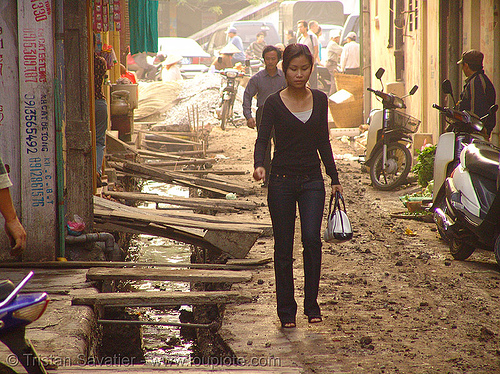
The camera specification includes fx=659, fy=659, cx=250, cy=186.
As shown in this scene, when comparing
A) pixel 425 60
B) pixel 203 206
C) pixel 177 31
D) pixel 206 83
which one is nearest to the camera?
pixel 203 206

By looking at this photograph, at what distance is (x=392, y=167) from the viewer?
31.5 feet

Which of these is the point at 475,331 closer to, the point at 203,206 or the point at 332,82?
the point at 203,206

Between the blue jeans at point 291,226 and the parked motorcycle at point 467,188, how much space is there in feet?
6.09

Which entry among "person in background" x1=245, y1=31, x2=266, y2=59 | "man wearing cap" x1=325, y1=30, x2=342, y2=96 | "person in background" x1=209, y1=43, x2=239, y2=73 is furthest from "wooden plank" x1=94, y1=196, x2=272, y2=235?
"person in background" x1=245, y1=31, x2=266, y2=59

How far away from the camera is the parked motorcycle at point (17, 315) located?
2289mm

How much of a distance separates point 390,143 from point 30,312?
788 centimetres

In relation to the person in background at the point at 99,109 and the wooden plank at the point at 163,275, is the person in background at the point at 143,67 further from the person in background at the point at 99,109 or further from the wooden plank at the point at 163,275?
the wooden plank at the point at 163,275

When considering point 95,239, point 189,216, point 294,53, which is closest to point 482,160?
point 294,53

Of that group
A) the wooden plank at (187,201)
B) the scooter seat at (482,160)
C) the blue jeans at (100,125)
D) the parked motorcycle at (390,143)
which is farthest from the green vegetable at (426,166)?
the blue jeans at (100,125)

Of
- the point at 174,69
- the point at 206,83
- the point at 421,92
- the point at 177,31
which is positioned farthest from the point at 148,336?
the point at 177,31

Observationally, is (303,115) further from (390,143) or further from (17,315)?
(390,143)

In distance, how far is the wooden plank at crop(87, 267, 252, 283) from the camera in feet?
15.6

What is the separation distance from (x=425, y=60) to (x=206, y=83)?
28.5ft

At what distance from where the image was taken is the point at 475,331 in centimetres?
410
